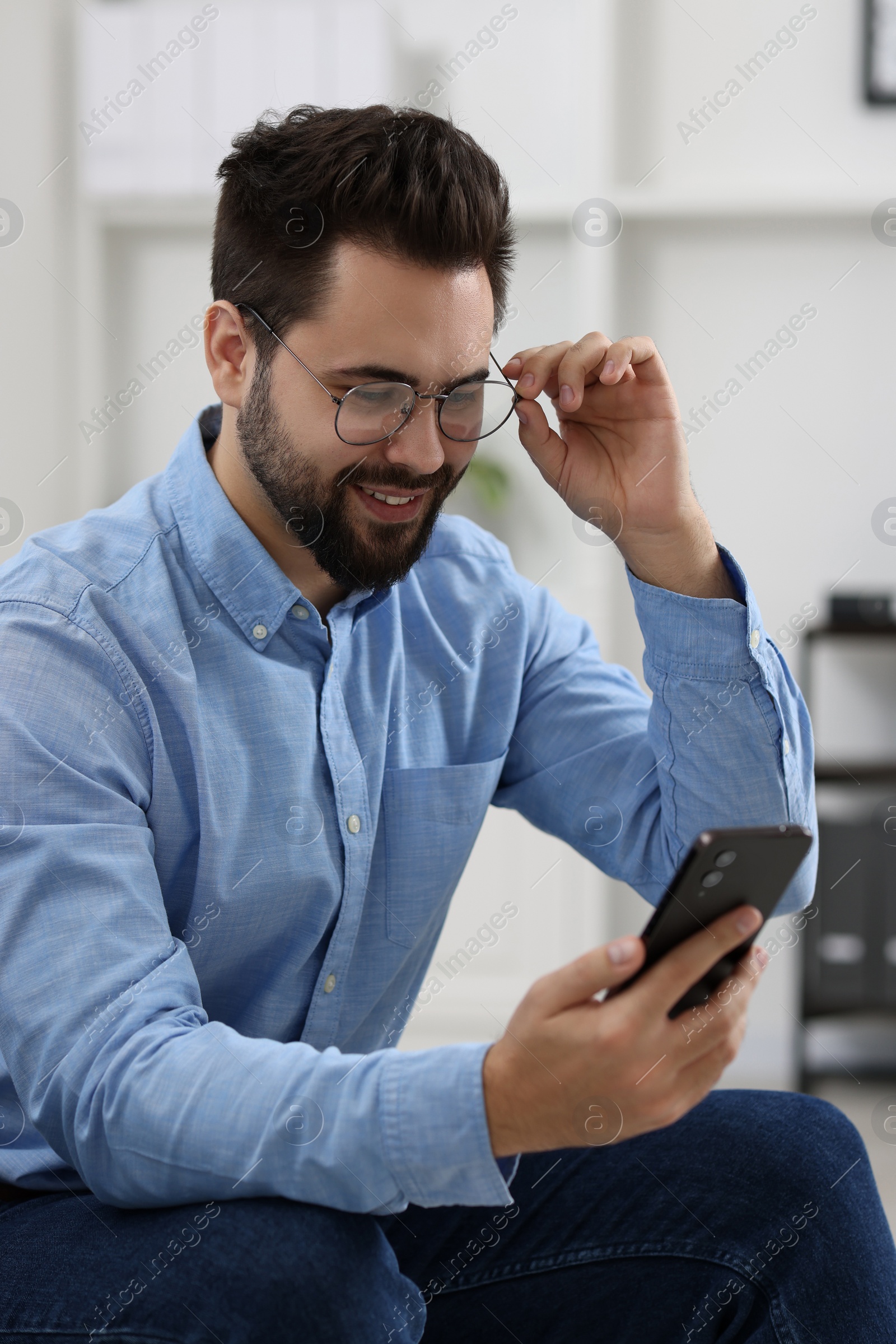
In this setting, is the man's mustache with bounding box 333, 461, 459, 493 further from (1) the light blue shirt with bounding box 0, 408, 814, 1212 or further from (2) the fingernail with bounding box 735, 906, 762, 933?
(2) the fingernail with bounding box 735, 906, 762, 933

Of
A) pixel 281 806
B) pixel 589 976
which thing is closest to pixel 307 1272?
pixel 589 976

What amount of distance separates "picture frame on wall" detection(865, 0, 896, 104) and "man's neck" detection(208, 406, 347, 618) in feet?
7.03

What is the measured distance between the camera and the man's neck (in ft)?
3.87

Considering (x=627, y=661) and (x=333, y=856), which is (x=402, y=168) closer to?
(x=333, y=856)

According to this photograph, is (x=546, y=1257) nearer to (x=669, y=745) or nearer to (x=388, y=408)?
(x=669, y=745)

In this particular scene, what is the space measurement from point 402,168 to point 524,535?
1699 millimetres

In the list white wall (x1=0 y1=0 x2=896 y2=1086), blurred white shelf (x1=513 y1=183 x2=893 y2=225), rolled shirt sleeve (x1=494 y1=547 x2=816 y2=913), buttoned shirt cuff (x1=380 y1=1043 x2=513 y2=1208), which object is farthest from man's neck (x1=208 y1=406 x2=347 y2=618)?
blurred white shelf (x1=513 y1=183 x2=893 y2=225)

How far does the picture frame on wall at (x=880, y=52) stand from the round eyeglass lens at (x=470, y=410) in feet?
6.44

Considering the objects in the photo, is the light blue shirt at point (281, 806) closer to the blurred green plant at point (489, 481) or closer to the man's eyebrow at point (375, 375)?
the man's eyebrow at point (375, 375)

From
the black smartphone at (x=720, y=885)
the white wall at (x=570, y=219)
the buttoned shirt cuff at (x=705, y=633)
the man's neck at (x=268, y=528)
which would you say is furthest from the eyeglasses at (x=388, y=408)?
the white wall at (x=570, y=219)

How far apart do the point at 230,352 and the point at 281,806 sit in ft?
1.56

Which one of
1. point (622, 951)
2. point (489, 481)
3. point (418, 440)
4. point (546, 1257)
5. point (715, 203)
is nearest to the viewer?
point (622, 951)

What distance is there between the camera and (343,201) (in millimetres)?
1126

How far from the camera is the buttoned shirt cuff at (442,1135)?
0.77 metres
